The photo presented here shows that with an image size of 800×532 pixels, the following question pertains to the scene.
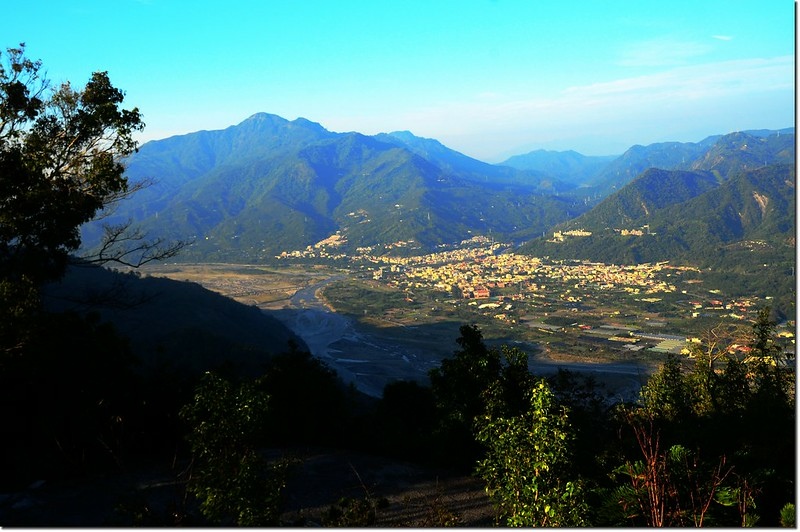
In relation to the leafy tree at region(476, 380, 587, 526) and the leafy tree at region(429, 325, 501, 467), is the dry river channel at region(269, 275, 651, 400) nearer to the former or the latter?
the leafy tree at region(429, 325, 501, 467)

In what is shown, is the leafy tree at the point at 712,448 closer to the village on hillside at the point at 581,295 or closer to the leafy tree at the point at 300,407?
the leafy tree at the point at 300,407

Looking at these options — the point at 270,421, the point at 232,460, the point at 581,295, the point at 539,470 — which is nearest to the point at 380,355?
the point at 270,421

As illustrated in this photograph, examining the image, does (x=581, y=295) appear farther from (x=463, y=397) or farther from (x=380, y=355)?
(x=463, y=397)

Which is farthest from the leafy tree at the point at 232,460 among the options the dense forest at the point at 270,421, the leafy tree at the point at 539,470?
the leafy tree at the point at 539,470

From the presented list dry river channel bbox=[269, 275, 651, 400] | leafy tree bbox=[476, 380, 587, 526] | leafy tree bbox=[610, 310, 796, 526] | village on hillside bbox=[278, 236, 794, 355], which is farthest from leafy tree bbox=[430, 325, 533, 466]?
village on hillside bbox=[278, 236, 794, 355]

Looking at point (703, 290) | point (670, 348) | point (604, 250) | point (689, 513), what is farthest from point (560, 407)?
point (604, 250)

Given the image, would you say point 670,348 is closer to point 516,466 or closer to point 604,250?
point 516,466

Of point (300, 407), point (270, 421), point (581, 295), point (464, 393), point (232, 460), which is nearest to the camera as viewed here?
point (232, 460)
